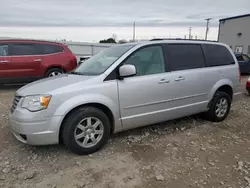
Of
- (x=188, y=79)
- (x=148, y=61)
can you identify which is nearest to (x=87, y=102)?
(x=148, y=61)

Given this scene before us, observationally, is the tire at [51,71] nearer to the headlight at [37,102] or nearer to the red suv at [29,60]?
the red suv at [29,60]

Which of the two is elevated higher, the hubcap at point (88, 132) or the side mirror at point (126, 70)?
the side mirror at point (126, 70)

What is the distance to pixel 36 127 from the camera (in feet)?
9.76

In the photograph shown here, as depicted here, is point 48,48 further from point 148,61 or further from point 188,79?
point 188,79

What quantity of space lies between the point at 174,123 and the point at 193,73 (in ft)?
3.70

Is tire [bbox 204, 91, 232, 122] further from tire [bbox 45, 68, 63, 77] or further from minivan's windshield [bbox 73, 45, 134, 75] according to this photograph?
tire [bbox 45, 68, 63, 77]

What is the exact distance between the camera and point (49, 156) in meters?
3.29

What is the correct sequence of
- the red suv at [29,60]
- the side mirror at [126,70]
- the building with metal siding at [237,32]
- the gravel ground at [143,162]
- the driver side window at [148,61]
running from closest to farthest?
the gravel ground at [143,162]
the side mirror at [126,70]
the driver side window at [148,61]
the red suv at [29,60]
the building with metal siding at [237,32]

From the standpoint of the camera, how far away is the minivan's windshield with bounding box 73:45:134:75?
3591 mm

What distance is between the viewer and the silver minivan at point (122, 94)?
9.97 feet

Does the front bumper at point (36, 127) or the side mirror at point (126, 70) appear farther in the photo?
the side mirror at point (126, 70)

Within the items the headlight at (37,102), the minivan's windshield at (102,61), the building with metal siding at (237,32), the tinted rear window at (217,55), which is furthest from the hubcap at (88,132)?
the building with metal siding at (237,32)

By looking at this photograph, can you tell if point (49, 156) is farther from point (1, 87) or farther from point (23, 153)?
point (1, 87)

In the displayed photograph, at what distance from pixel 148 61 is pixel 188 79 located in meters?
0.86
